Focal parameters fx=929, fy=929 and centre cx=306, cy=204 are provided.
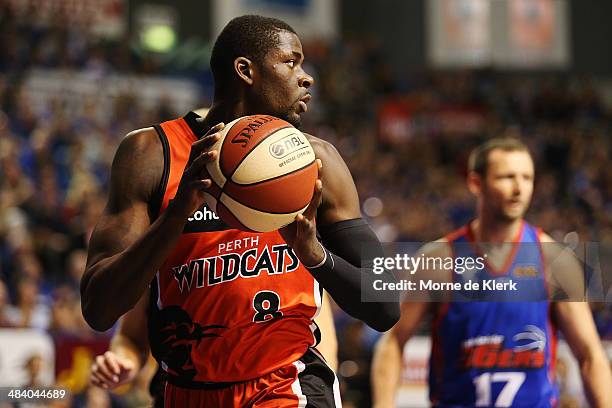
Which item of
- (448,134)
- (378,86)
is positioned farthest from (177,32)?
(448,134)

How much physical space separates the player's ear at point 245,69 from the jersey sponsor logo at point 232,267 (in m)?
0.56

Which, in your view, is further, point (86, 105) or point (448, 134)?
point (448, 134)

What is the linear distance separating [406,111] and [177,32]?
19.8 feet

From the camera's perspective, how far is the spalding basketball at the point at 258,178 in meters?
2.65

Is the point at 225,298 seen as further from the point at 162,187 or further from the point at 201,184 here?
the point at 201,184

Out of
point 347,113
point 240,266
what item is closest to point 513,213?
point 240,266

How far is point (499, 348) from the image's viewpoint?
15.4ft

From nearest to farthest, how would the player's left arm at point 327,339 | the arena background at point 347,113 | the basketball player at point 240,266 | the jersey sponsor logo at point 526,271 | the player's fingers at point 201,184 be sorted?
the player's fingers at point 201,184
the basketball player at point 240,266
the player's left arm at point 327,339
the jersey sponsor logo at point 526,271
the arena background at point 347,113

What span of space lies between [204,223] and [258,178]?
409 millimetres

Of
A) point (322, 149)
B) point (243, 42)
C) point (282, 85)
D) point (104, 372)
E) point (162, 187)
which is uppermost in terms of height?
point (243, 42)

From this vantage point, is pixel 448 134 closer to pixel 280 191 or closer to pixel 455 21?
pixel 455 21

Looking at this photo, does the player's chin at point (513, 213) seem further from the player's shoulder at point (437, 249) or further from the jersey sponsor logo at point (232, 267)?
the jersey sponsor logo at point (232, 267)

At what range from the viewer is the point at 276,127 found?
2754mm

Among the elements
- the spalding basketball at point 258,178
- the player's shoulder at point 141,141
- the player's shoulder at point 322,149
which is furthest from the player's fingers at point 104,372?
the player's shoulder at point 322,149
